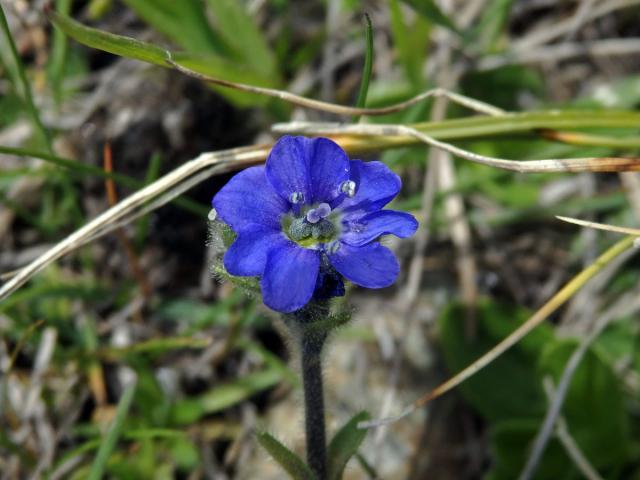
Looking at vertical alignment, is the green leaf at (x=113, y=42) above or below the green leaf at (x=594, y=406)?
above

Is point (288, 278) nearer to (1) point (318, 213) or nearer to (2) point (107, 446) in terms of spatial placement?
(1) point (318, 213)

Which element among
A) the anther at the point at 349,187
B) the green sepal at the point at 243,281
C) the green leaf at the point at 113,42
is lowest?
the green sepal at the point at 243,281

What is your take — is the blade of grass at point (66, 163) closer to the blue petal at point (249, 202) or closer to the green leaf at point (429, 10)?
the blue petal at point (249, 202)

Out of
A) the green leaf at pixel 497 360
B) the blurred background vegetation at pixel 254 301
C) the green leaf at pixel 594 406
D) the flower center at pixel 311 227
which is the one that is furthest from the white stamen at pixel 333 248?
the green leaf at pixel 497 360

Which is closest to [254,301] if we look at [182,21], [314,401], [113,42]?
[314,401]

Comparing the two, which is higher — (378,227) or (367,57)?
(367,57)
